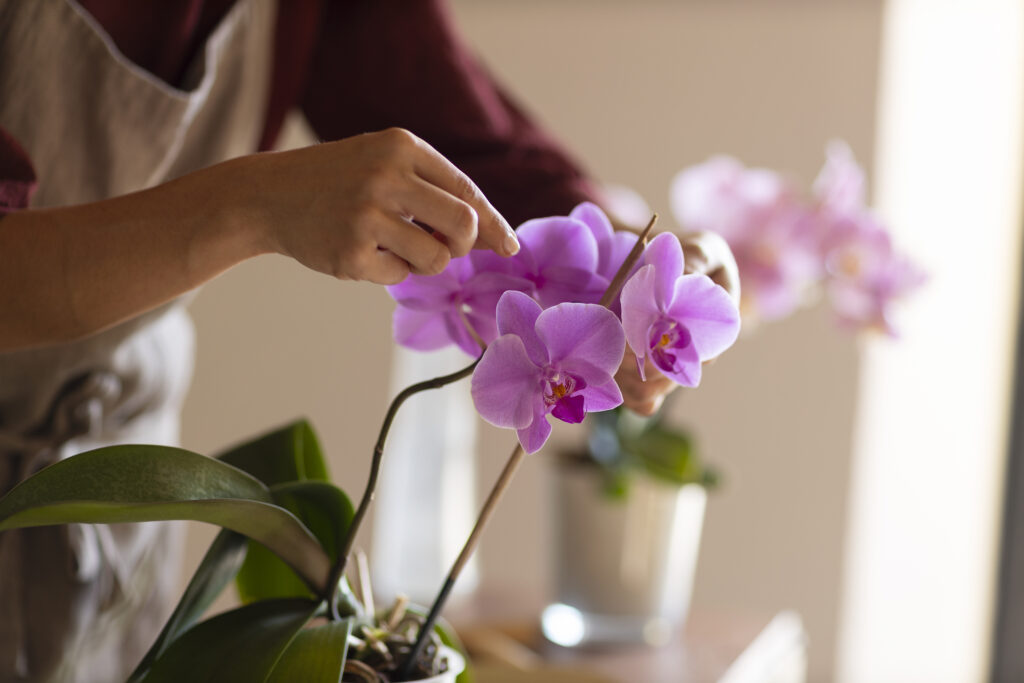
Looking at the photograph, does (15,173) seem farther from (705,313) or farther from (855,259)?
(855,259)

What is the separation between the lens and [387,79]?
29.5 inches

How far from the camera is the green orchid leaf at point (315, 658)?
1.16 feet

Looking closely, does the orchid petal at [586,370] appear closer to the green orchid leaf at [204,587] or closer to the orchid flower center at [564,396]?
the orchid flower center at [564,396]

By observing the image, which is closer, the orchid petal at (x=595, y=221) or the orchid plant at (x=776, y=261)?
the orchid petal at (x=595, y=221)

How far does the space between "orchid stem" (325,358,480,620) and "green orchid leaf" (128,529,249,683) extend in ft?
0.16

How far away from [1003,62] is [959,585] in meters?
0.99

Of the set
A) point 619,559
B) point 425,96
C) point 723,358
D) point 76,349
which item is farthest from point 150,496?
point 723,358

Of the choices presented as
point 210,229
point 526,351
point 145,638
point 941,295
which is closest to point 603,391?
point 526,351

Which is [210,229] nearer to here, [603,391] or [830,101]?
[603,391]

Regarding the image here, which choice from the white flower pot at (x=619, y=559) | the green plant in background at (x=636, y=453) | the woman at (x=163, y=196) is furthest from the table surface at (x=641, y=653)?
the woman at (x=163, y=196)

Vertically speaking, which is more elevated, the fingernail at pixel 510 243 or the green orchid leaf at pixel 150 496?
the fingernail at pixel 510 243

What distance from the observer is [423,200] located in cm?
34

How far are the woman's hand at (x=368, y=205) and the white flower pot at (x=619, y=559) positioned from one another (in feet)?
1.88

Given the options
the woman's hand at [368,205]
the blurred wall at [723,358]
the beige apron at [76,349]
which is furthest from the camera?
the blurred wall at [723,358]
